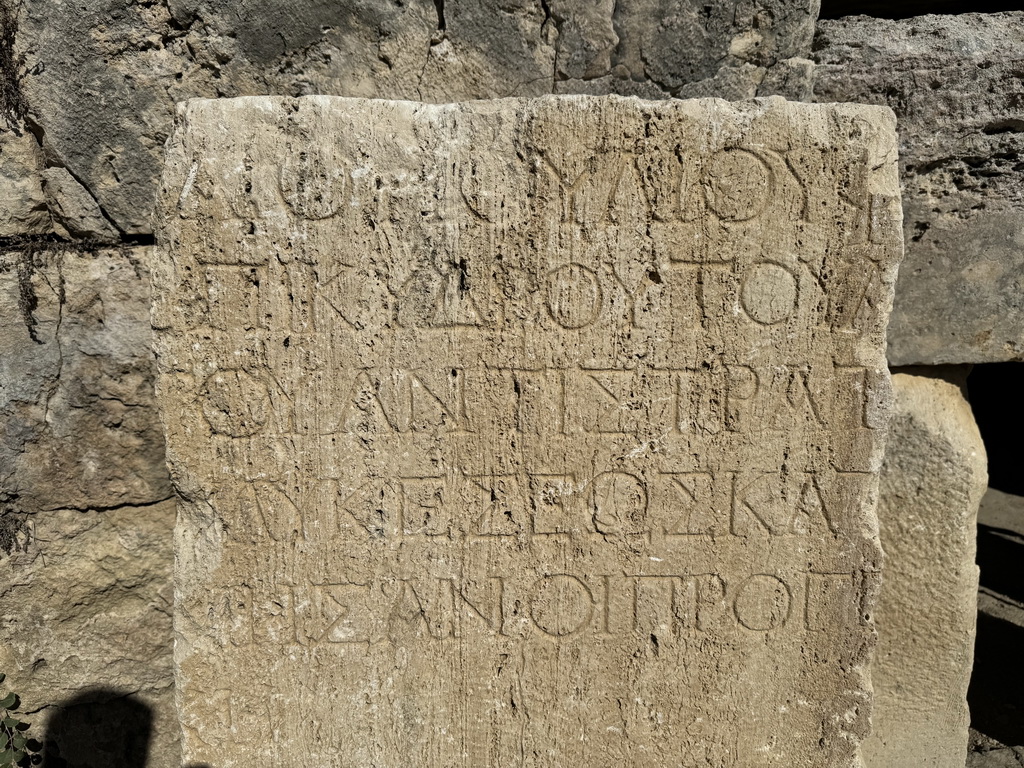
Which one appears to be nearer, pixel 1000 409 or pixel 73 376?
pixel 73 376

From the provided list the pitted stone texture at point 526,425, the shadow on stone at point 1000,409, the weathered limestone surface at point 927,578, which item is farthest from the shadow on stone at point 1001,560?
A: the pitted stone texture at point 526,425

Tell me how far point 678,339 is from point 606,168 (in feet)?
1.42

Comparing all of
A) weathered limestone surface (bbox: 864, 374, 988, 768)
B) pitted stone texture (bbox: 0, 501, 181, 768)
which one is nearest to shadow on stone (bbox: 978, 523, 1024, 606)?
weathered limestone surface (bbox: 864, 374, 988, 768)

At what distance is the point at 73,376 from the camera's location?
7.20 feet

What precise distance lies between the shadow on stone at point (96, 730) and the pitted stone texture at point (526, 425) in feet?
2.03

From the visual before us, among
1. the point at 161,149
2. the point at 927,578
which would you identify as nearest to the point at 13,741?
the point at 161,149

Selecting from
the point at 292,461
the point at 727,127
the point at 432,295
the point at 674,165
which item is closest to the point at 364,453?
the point at 292,461

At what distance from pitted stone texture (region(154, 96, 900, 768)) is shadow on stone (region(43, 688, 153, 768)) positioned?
0.62 metres

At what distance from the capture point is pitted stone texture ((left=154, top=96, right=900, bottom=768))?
69.1 inches

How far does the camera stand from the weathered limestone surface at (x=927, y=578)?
7.57 ft

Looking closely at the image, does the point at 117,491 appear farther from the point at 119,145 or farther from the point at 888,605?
the point at 888,605

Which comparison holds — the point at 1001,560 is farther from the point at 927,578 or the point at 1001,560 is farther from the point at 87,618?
the point at 87,618

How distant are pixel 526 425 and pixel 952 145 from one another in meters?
1.44

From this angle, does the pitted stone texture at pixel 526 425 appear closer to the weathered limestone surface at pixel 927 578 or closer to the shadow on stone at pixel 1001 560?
the weathered limestone surface at pixel 927 578
